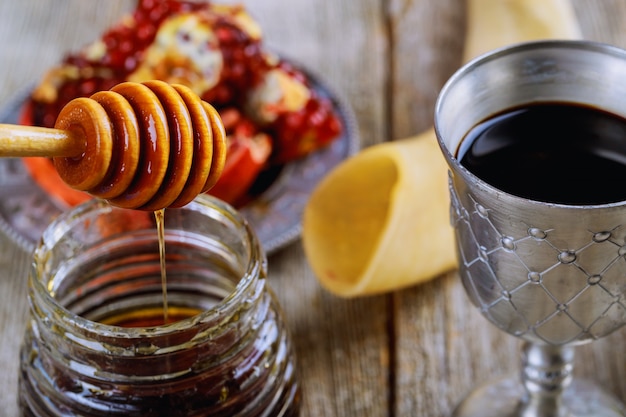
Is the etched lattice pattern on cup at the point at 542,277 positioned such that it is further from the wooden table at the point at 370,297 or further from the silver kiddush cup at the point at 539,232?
the wooden table at the point at 370,297

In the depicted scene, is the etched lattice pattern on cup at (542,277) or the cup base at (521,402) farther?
the cup base at (521,402)

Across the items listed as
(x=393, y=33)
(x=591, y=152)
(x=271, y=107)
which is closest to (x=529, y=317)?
(x=591, y=152)

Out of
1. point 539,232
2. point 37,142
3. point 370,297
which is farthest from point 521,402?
point 37,142

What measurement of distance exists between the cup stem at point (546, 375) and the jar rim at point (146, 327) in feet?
0.98

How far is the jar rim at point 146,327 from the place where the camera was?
0.62 metres

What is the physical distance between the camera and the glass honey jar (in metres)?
0.64

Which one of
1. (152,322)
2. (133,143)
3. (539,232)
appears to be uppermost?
(133,143)

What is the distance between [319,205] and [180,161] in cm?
47

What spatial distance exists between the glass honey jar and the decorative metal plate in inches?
10.2

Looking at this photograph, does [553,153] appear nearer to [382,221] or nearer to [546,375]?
[546,375]

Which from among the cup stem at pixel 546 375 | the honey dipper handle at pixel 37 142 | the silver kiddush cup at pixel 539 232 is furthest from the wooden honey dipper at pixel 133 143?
the cup stem at pixel 546 375

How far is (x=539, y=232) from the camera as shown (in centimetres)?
66

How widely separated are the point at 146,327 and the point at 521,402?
44 centimetres

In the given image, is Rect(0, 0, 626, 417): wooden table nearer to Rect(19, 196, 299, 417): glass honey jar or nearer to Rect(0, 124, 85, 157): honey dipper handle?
Rect(19, 196, 299, 417): glass honey jar
